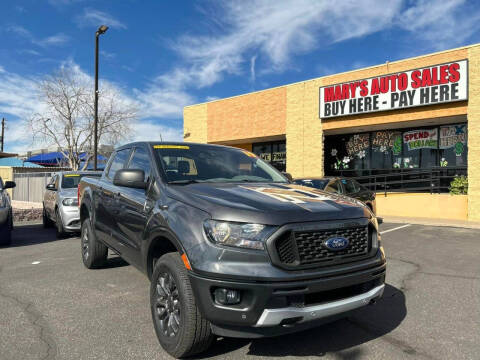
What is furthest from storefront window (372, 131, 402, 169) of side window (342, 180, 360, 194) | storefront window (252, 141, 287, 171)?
side window (342, 180, 360, 194)

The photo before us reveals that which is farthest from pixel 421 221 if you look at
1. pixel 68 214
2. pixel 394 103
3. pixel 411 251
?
pixel 68 214

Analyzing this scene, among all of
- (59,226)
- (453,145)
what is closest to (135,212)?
(59,226)

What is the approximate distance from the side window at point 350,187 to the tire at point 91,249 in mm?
6324

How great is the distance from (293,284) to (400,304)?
2.32m

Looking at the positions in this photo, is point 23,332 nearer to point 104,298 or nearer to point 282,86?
point 104,298

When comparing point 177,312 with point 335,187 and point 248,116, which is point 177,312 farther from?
point 248,116

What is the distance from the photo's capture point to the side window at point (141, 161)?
12.4 feet

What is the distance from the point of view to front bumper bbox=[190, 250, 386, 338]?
242cm

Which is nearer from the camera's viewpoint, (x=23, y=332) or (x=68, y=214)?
(x=23, y=332)

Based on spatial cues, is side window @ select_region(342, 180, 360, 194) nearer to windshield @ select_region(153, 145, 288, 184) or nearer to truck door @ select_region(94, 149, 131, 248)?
windshield @ select_region(153, 145, 288, 184)

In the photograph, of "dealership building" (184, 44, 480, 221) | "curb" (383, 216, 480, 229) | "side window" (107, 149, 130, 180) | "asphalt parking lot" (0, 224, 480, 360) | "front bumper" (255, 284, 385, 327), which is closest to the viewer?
"front bumper" (255, 284, 385, 327)

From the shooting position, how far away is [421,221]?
11961mm

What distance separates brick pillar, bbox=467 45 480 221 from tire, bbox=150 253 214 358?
41.3ft

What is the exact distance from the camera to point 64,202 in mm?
8273
